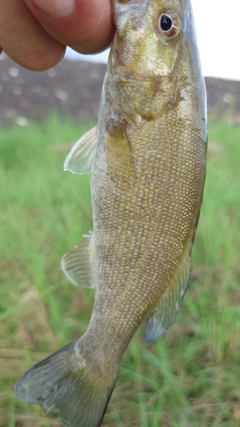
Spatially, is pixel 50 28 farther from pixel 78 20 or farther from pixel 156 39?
pixel 156 39

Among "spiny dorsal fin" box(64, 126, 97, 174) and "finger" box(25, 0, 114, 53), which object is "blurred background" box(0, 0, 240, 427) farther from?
"finger" box(25, 0, 114, 53)

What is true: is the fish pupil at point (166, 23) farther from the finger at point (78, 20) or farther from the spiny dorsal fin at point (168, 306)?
the spiny dorsal fin at point (168, 306)

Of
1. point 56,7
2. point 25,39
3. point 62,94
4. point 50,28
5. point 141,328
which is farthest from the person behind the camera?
point 62,94

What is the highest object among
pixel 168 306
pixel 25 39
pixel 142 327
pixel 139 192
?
pixel 25 39

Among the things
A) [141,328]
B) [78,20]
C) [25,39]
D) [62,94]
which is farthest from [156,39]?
[62,94]

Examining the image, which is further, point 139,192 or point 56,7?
point 139,192

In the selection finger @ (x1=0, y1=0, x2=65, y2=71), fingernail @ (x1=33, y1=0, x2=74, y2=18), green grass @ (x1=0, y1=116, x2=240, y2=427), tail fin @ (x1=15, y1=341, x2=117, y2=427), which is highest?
fingernail @ (x1=33, y1=0, x2=74, y2=18)

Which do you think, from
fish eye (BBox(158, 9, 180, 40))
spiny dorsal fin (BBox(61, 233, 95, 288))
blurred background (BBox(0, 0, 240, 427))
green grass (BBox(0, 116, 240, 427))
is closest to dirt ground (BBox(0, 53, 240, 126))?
blurred background (BBox(0, 0, 240, 427))
